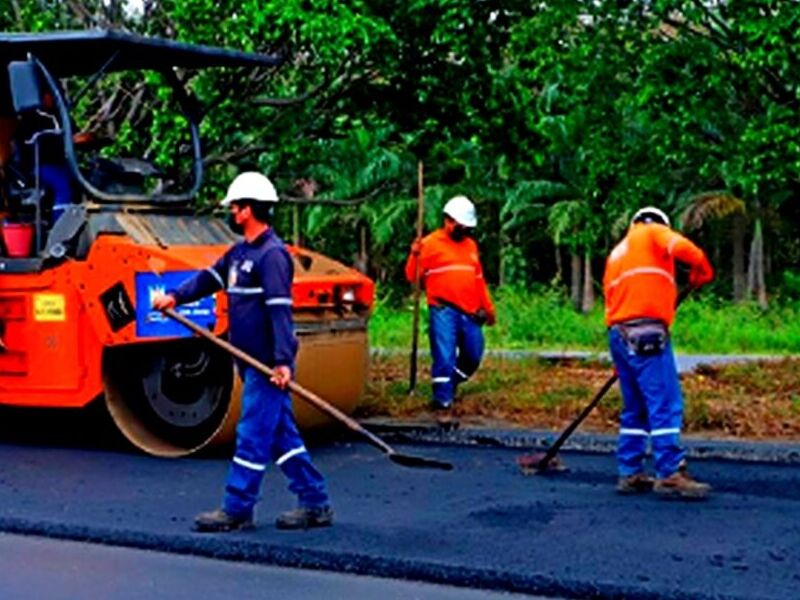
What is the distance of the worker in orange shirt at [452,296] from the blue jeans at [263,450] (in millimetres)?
4450

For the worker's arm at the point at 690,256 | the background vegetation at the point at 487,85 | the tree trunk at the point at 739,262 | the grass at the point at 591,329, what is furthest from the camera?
the tree trunk at the point at 739,262

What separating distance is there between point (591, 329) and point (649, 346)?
17183 mm

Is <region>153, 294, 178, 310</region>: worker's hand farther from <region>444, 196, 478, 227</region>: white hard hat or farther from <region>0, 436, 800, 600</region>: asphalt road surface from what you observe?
<region>444, 196, 478, 227</region>: white hard hat

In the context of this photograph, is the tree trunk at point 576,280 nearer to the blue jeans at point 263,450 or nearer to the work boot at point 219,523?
the blue jeans at point 263,450

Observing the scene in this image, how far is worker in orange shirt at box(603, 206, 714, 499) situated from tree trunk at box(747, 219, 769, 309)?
95.5 ft

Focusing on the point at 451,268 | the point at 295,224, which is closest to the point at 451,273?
the point at 451,268

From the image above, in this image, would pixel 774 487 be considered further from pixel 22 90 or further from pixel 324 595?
A: pixel 22 90

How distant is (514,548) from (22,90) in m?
5.25

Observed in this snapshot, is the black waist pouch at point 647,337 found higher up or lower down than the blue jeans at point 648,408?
higher up

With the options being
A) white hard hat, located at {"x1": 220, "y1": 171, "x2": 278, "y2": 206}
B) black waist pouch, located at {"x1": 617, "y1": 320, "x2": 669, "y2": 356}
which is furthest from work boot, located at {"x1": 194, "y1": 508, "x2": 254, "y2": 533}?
black waist pouch, located at {"x1": 617, "y1": 320, "x2": 669, "y2": 356}

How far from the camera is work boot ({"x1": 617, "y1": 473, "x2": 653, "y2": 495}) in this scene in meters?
9.86

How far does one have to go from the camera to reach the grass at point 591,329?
2431 cm

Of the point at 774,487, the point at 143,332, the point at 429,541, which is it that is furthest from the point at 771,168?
the point at 429,541

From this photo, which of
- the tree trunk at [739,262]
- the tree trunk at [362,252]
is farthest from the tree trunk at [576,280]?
the tree trunk at [362,252]
